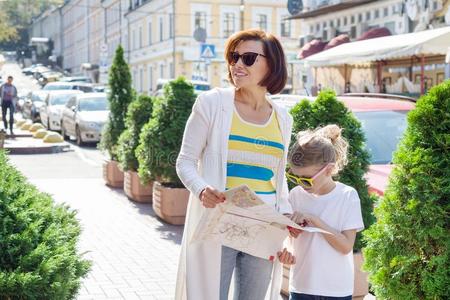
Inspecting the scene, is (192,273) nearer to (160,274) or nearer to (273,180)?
(273,180)

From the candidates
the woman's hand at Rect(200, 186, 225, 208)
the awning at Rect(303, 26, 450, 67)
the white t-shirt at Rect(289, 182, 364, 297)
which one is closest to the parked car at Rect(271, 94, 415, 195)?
the white t-shirt at Rect(289, 182, 364, 297)

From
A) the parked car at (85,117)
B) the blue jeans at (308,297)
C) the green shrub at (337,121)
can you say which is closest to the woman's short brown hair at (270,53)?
the blue jeans at (308,297)

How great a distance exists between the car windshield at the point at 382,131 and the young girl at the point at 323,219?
391cm

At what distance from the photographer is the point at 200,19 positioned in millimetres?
54281

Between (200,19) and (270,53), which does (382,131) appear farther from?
(200,19)

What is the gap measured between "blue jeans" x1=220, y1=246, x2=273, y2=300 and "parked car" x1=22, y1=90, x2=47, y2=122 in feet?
92.3

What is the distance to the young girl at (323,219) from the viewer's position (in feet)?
11.5

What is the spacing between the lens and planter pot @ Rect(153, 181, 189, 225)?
8.81 metres

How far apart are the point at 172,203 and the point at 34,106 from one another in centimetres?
2455

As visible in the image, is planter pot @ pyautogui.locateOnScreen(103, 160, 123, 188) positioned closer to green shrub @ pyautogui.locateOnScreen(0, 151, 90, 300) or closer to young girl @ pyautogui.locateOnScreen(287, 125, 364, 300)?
green shrub @ pyautogui.locateOnScreen(0, 151, 90, 300)

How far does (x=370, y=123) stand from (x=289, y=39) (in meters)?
→ 48.1

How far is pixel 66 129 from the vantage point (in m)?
23.2

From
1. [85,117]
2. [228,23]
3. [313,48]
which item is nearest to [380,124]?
[85,117]

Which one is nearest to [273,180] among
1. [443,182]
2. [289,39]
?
[443,182]
